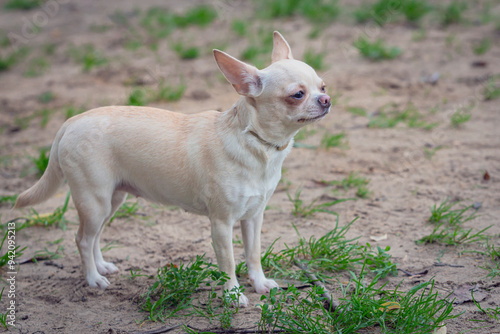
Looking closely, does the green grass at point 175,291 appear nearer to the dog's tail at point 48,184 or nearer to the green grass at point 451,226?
the dog's tail at point 48,184

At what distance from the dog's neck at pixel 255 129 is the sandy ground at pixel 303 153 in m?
1.11

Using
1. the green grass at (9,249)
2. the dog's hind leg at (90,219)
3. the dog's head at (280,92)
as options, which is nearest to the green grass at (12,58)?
the green grass at (9,249)

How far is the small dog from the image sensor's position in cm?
305

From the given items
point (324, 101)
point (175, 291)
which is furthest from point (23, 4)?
point (324, 101)

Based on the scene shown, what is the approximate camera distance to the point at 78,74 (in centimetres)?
755

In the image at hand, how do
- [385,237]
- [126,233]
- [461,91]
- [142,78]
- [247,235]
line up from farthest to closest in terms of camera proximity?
[142,78], [461,91], [126,233], [385,237], [247,235]

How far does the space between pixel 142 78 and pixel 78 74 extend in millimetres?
1110

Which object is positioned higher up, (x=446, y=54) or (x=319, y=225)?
(x=446, y=54)

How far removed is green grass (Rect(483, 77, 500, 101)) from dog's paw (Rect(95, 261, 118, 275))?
4.83 m

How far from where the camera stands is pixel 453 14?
7.94 metres

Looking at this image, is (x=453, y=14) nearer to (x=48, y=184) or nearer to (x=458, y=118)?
(x=458, y=118)

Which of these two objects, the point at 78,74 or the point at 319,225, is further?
the point at 78,74

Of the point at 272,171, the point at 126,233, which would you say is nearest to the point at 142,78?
the point at 126,233

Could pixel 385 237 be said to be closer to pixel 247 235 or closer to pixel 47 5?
pixel 247 235
